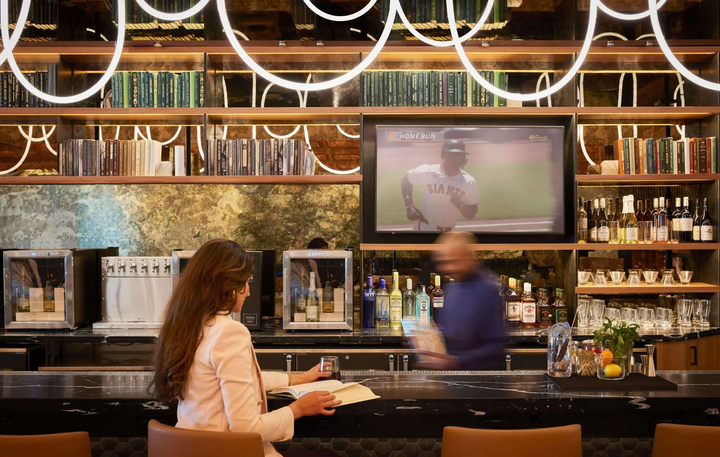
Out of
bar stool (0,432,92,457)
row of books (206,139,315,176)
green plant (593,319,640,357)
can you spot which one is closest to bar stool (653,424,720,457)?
Answer: green plant (593,319,640,357)

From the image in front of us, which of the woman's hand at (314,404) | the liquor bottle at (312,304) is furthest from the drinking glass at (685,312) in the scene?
the woman's hand at (314,404)

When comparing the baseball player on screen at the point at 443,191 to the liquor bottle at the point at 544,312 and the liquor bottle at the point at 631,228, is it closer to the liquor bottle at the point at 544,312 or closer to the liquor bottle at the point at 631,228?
the liquor bottle at the point at 544,312

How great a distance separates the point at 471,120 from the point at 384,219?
3.04ft

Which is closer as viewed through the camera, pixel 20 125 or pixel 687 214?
pixel 687 214

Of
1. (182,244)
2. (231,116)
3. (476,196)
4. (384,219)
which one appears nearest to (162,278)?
(182,244)

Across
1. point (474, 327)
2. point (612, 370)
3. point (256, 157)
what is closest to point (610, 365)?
point (612, 370)

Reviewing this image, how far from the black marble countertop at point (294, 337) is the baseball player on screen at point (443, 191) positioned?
0.86 m

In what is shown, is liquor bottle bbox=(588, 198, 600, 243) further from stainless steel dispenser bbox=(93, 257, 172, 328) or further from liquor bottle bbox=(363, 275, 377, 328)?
stainless steel dispenser bbox=(93, 257, 172, 328)

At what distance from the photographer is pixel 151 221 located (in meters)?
4.75

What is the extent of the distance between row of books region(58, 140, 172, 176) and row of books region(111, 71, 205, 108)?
0.28 m

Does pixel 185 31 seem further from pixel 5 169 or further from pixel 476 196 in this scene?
pixel 476 196

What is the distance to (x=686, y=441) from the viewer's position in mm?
1965

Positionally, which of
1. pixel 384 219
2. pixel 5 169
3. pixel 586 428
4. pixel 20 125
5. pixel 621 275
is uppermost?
pixel 20 125

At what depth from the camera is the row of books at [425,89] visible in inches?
170
